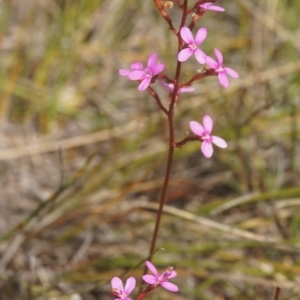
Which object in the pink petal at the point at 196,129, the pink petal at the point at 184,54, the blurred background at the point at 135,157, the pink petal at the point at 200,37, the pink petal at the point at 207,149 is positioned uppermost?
the pink petal at the point at 200,37

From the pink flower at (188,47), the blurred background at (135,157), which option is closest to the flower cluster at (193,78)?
the pink flower at (188,47)

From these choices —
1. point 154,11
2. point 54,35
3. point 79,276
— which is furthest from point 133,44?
point 79,276

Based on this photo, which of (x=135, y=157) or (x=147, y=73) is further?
(x=135, y=157)

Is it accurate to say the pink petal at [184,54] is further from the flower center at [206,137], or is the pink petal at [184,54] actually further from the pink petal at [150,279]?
the pink petal at [150,279]

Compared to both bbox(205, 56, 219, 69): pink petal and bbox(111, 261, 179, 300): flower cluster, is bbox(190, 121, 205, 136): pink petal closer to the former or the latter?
bbox(205, 56, 219, 69): pink petal

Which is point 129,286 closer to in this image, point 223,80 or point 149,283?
point 149,283

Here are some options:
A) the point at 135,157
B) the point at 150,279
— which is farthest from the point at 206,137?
the point at 135,157

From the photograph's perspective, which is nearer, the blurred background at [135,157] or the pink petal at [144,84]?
the pink petal at [144,84]
